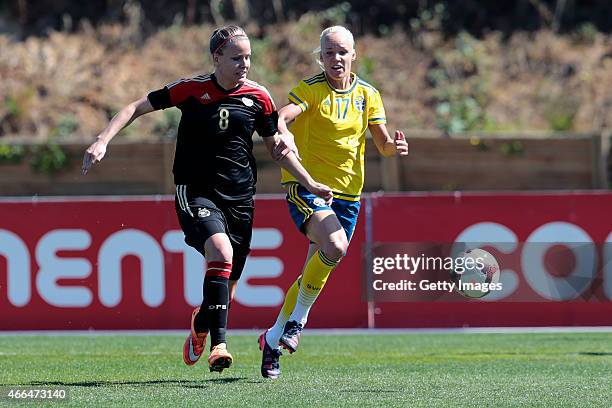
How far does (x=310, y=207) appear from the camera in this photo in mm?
7648

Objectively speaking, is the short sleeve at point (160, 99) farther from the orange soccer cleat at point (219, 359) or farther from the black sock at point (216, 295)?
the orange soccer cleat at point (219, 359)

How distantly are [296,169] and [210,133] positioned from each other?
1.76ft

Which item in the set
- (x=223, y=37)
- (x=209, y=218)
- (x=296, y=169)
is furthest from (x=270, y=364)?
(x=223, y=37)

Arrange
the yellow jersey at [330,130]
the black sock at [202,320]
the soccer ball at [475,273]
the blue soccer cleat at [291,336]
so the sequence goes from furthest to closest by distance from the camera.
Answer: the soccer ball at [475,273], the yellow jersey at [330,130], the blue soccer cleat at [291,336], the black sock at [202,320]

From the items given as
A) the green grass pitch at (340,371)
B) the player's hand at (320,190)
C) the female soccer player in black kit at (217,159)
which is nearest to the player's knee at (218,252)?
the female soccer player in black kit at (217,159)

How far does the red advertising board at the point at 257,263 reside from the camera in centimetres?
1171

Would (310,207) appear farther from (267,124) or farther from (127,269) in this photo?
(127,269)

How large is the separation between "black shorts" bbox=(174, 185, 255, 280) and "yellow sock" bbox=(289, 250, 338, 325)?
19.5 inches

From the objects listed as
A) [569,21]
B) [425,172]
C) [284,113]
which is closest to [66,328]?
[284,113]

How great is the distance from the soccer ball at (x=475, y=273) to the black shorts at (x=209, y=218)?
4.51 meters

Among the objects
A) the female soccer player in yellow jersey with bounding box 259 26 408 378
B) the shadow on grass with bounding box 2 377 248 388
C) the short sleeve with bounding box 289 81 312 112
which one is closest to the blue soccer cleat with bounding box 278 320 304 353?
the female soccer player in yellow jersey with bounding box 259 26 408 378

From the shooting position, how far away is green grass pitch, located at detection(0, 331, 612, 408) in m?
6.52

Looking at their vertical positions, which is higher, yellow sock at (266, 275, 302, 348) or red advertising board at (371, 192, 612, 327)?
yellow sock at (266, 275, 302, 348)

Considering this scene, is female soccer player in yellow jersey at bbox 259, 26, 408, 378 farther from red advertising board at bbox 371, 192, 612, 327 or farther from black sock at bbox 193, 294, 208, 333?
red advertising board at bbox 371, 192, 612, 327
